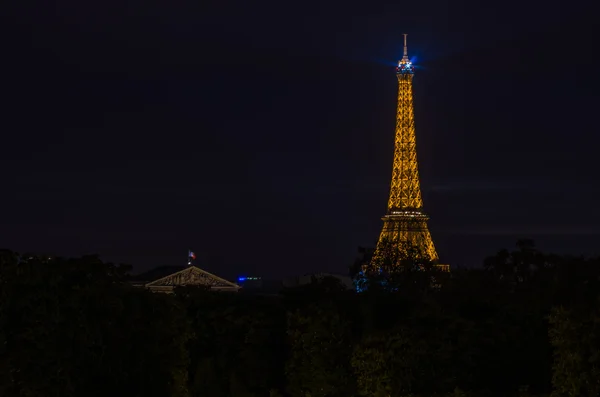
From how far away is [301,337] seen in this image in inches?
1775

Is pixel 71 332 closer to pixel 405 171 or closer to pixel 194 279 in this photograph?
pixel 194 279

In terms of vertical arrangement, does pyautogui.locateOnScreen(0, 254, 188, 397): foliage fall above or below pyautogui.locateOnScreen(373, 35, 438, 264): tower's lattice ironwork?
below

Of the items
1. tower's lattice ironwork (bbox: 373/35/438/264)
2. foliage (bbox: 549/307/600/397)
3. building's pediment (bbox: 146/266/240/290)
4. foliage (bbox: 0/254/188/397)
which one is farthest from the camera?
tower's lattice ironwork (bbox: 373/35/438/264)

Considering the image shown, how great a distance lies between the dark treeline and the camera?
108 ft

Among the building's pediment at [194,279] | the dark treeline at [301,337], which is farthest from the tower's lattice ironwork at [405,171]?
the dark treeline at [301,337]

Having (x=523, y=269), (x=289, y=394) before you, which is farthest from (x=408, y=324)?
(x=523, y=269)

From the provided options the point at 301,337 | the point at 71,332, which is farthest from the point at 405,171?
the point at 71,332

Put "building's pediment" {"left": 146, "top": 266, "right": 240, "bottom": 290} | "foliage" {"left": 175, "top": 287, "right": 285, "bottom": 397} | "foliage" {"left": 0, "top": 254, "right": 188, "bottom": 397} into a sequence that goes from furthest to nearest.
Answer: "building's pediment" {"left": 146, "top": 266, "right": 240, "bottom": 290} → "foliage" {"left": 175, "top": 287, "right": 285, "bottom": 397} → "foliage" {"left": 0, "top": 254, "right": 188, "bottom": 397}

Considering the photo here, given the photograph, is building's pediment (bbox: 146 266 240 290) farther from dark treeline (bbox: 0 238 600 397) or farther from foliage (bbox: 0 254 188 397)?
foliage (bbox: 0 254 188 397)

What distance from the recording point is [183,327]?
43812mm

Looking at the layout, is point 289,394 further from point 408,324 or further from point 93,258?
point 93,258

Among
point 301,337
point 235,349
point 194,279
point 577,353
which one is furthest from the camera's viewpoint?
point 194,279

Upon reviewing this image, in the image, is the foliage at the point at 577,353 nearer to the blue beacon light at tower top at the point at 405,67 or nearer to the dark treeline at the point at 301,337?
the dark treeline at the point at 301,337

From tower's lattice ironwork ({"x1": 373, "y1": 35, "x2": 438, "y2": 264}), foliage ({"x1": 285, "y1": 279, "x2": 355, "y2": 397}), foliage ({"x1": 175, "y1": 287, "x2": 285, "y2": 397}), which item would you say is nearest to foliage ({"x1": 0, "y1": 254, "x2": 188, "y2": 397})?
foliage ({"x1": 285, "y1": 279, "x2": 355, "y2": 397})
